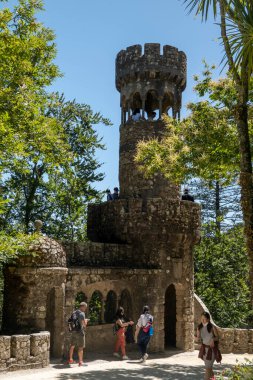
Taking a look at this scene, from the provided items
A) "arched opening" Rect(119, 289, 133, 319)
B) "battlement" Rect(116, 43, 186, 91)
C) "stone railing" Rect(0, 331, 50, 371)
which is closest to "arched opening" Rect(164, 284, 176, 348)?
"arched opening" Rect(119, 289, 133, 319)

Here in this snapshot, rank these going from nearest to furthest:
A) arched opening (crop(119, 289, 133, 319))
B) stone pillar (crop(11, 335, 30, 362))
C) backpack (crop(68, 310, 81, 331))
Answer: stone pillar (crop(11, 335, 30, 362)) < backpack (crop(68, 310, 81, 331)) < arched opening (crop(119, 289, 133, 319))

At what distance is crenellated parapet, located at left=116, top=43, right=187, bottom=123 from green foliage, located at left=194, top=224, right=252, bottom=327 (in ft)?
32.1

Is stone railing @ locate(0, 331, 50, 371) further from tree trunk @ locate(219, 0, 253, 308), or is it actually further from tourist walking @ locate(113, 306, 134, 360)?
tree trunk @ locate(219, 0, 253, 308)

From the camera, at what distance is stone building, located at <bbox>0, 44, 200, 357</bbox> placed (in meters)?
13.7

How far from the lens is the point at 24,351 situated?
12.2 meters

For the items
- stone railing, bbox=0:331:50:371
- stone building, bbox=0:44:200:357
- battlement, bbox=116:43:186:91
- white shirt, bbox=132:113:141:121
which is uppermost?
battlement, bbox=116:43:186:91

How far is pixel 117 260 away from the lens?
17.5 meters

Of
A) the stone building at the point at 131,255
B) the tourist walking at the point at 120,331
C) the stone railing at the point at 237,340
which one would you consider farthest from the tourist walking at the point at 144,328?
the stone railing at the point at 237,340

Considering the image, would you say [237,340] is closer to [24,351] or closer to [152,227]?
[152,227]

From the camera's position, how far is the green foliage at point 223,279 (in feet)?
88.6

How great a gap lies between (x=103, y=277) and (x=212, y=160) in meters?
5.19

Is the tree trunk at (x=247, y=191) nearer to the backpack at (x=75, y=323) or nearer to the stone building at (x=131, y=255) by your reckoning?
the backpack at (x=75, y=323)

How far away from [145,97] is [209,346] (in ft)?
41.1

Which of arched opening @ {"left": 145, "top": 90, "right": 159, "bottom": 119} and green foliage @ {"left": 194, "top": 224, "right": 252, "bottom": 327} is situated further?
green foliage @ {"left": 194, "top": 224, "right": 252, "bottom": 327}
